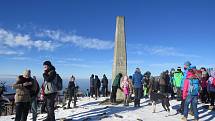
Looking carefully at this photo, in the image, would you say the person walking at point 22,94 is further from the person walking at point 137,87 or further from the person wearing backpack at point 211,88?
the person wearing backpack at point 211,88

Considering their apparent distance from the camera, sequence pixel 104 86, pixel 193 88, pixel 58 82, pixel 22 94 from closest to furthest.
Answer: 1. pixel 22 94
2. pixel 58 82
3. pixel 193 88
4. pixel 104 86

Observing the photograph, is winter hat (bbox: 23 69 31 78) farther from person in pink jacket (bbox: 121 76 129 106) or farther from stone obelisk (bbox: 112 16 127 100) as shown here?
stone obelisk (bbox: 112 16 127 100)

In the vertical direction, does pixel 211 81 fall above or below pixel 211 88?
above

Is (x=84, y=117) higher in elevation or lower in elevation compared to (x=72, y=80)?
lower

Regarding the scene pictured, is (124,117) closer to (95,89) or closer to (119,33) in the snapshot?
(119,33)

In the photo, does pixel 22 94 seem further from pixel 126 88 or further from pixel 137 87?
pixel 137 87

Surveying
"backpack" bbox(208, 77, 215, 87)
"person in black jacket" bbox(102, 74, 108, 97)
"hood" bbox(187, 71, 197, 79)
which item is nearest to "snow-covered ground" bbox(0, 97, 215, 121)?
"backpack" bbox(208, 77, 215, 87)

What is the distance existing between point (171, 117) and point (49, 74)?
524 centimetres

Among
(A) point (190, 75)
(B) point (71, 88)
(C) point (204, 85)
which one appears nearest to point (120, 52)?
(B) point (71, 88)

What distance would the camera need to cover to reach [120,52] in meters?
19.4

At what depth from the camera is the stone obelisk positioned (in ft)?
63.3

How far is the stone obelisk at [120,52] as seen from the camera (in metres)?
19.3

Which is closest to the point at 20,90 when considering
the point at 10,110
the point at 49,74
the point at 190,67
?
the point at 49,74

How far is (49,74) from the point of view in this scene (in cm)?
1149
